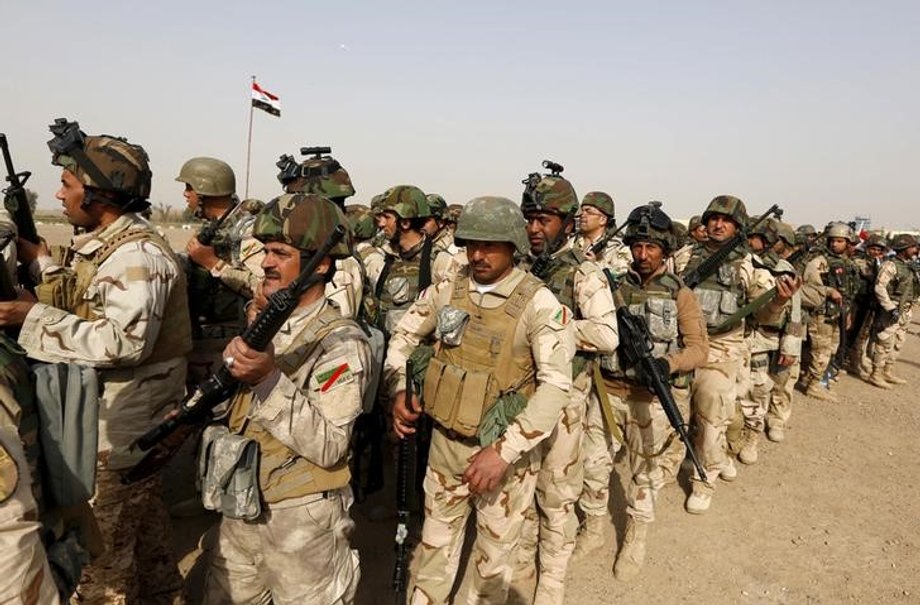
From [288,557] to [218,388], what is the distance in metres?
0.86

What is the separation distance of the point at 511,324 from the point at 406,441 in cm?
112

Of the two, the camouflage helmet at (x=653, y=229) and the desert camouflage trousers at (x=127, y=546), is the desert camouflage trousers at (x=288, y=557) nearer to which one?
the desert camouflage trousers at (x=127, y=546)

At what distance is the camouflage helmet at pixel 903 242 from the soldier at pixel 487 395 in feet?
38.9

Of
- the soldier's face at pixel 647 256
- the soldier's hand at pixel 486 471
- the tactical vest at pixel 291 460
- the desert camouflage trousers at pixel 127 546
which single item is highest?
the soldier's face at pixel 647 256

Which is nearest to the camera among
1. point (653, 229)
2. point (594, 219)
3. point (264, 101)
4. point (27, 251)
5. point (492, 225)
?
point (492, 225)

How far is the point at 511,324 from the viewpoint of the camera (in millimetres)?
2912

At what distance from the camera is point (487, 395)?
2.91 m

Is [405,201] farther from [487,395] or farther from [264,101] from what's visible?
[264,101]

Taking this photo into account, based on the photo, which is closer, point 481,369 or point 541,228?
point 481,369

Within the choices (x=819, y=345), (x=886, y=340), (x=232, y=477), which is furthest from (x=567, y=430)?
(x=886, y=340)

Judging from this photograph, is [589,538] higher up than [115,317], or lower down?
lower down

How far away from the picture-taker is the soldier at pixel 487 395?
9.32 ft

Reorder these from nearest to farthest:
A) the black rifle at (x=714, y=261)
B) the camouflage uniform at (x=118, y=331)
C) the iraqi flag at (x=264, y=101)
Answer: the camouflage uniform at (x=118, y=331), the black rifle at (x=714, y=261), the iraqi flag at (x=264, y=101)

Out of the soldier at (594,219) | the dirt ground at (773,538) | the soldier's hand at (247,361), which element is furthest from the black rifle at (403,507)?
the soldier at (594,219)
